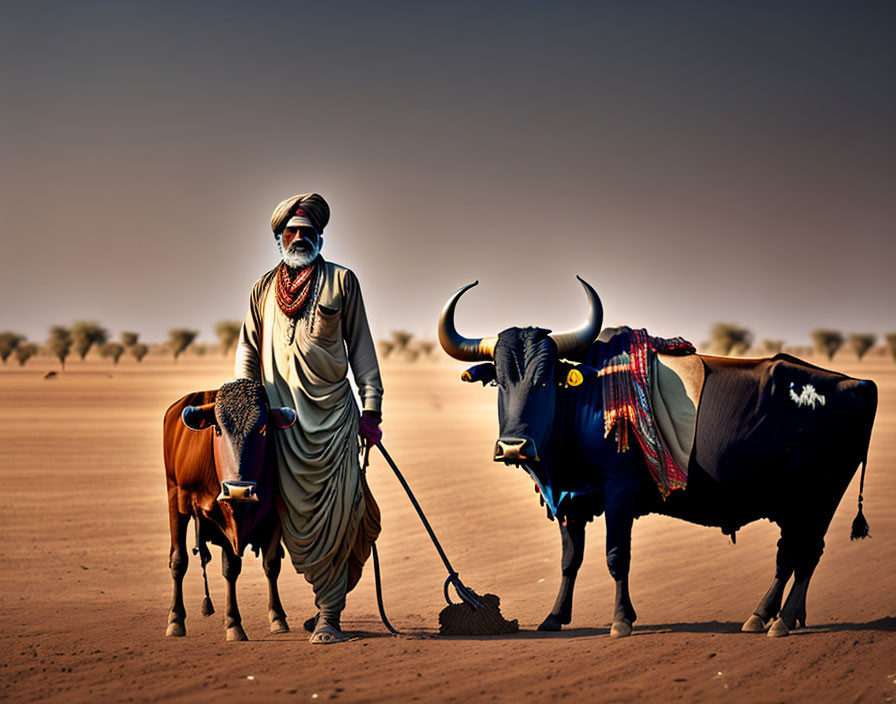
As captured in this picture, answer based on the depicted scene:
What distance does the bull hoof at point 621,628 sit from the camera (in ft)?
24.0

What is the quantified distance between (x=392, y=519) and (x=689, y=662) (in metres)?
7.19

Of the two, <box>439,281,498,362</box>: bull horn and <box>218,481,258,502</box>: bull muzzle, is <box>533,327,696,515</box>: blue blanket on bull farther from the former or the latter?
<box>218,481,258,502</box>: bull muzzle

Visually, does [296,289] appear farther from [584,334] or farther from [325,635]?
[325,635]

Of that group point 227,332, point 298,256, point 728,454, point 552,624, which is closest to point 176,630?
point 552,624

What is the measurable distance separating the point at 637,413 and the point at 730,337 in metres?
70.6

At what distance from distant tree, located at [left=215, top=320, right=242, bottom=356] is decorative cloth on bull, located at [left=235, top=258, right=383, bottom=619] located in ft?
263

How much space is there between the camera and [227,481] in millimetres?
6832

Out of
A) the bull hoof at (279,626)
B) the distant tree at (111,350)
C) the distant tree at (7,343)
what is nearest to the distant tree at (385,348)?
the distant tree at (111,350)

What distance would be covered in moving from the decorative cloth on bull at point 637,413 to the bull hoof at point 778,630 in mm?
1190

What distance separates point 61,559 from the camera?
1127cm

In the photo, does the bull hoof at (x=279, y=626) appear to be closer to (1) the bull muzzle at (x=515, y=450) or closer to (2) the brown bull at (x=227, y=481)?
(2) the brown bull at (x=227, y=481)

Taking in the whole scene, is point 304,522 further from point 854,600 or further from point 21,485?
point 21,485

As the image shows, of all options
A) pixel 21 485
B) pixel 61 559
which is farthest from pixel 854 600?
pixel 21 485

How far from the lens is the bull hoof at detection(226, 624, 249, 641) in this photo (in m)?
7.29
